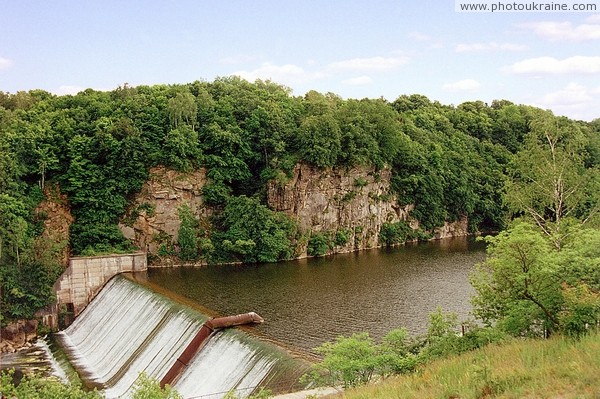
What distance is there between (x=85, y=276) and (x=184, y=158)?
37.2 feet

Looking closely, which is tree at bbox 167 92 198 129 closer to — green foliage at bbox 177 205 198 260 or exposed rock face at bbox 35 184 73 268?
green foliage at bbox 177 205 198 260

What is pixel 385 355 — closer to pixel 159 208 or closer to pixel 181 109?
pixel 159 208

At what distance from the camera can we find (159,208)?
43.3 meters

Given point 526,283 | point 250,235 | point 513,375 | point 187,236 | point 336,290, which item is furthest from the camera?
point 250,235

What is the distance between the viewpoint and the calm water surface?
2673 cm

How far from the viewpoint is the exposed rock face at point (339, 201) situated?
45562mm

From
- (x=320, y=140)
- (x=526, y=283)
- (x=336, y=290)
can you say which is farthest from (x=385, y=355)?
(x=320, y=140)

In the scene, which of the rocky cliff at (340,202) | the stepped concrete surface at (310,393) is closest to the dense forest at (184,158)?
the rocky cliff at (340,202)

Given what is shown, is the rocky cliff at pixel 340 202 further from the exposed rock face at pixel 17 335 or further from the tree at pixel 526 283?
the tree at pixel 526 283

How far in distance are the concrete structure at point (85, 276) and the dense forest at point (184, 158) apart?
1.09 metres

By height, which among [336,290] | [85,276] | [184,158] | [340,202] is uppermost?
[184,158]

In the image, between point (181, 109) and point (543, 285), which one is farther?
point (181, 109)

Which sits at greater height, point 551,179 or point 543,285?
point 551,179

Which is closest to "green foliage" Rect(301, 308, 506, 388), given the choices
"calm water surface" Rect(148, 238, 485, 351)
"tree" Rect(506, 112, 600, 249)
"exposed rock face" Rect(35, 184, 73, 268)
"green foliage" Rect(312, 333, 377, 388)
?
"green foliage" Rect(312, 333, 377, 388)
